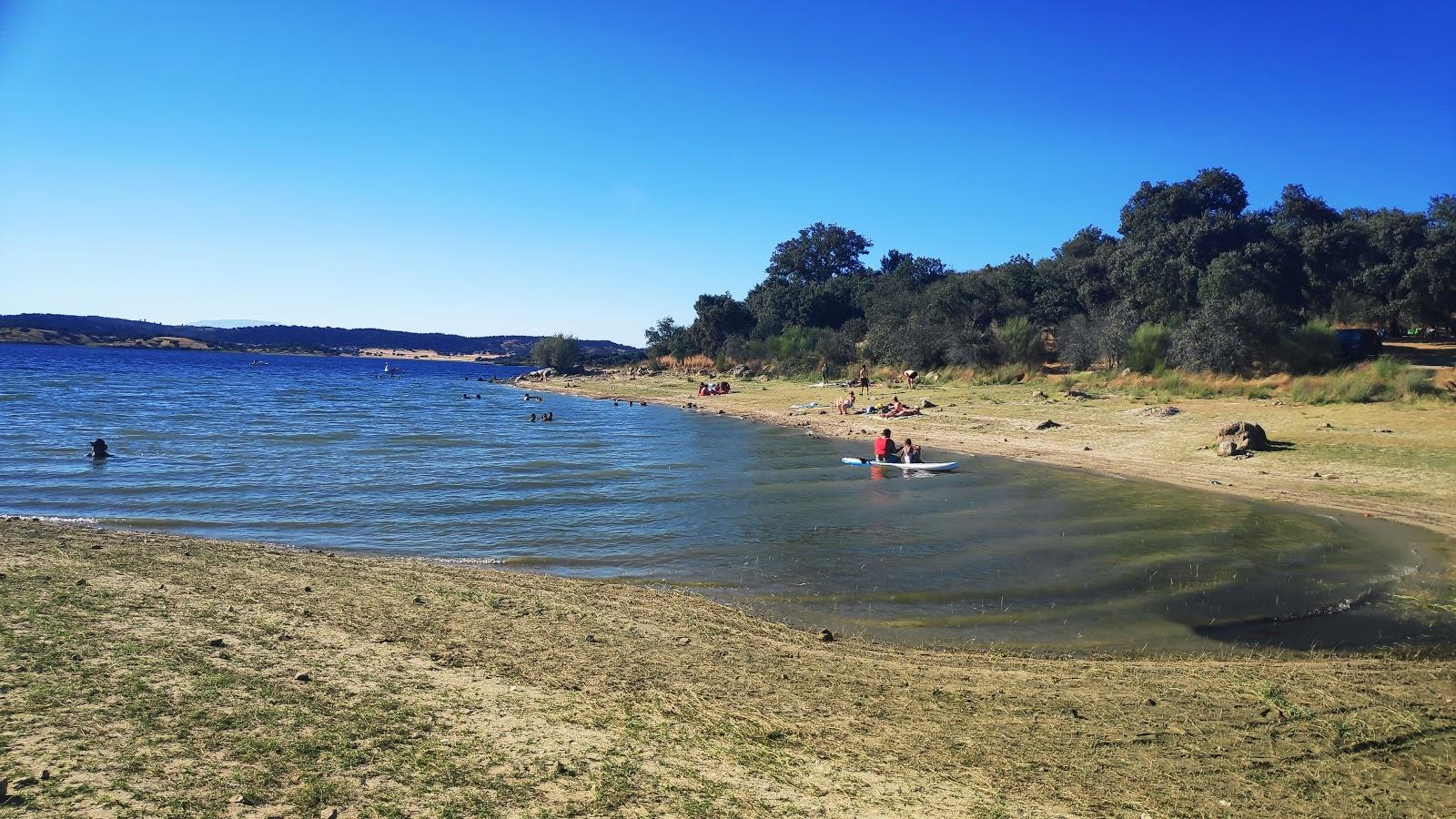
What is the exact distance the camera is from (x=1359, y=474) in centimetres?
1722

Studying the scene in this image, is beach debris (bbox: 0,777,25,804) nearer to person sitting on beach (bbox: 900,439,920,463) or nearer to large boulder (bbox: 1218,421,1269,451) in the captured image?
person sitting on beach (bbox: 900,439,920,463)

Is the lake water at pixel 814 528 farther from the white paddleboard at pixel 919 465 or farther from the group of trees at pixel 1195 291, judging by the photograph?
the group of trees at pixel 1195 291

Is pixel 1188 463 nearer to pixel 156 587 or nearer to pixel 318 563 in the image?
pixel 318 563

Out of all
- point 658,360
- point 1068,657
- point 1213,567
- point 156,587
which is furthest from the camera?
point 658,360

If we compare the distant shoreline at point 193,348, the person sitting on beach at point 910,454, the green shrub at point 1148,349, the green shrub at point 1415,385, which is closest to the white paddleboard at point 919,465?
the person sitting on beach at point 910,454

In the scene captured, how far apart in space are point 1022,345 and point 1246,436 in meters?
22.6

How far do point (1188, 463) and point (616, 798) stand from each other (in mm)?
19849

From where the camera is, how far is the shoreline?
15602 millimetres

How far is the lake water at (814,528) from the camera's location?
9.35 metres

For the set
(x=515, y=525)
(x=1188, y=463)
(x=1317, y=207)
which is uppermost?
(x=1317, y=207)

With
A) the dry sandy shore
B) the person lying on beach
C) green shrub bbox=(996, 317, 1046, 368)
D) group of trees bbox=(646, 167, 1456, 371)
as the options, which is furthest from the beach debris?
green shrub bbox=(996, 317, 1046, 368)

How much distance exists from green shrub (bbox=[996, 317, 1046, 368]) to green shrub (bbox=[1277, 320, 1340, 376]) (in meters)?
12.6

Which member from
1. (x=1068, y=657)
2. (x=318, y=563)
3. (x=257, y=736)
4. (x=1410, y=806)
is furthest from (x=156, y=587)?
(x=1410, y=806)

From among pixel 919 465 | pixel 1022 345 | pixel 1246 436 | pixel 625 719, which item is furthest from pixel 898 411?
pixel 625 719
